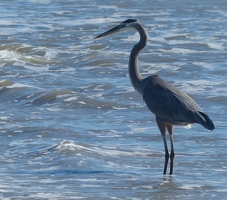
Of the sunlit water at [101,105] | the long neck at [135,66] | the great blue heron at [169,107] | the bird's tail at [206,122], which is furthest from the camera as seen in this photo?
the long neck at [135,66]

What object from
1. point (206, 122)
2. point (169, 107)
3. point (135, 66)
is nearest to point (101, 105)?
point (135, 66)

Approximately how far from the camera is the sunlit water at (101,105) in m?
7.29

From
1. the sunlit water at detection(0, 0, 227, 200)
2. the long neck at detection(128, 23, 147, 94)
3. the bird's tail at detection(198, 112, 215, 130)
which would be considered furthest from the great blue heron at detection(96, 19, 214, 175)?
the sunlit water at detection(0, 0, 227, 200)

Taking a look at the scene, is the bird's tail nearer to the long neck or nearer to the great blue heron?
the great blue heron

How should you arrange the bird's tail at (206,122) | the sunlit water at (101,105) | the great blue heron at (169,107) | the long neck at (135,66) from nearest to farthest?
1. the sunlit water at (101,105)
2. the bird's tail at (206,122)
3. the great blue heron at (169,107)
4. the long neck at (135,66)

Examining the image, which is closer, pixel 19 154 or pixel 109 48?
pixel 19 154

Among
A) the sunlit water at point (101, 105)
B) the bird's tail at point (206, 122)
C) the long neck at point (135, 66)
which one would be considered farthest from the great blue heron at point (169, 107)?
the sunlit water at point (101, 105)

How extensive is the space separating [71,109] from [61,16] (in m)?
10.4

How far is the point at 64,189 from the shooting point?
274 inches

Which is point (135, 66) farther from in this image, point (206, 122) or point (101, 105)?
point (101, 105)

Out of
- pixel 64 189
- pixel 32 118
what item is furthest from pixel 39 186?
pixel 32 118

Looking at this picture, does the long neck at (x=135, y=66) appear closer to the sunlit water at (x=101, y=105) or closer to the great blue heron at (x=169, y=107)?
the great blue heron at (x=169, y=107)

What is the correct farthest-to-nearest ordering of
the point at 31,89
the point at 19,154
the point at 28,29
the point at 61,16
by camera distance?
the point at 61,16, the point at 28,29, the point at 31,89, the point at 19,154

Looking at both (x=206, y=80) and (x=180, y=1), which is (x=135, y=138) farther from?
(x=180, y=1)
